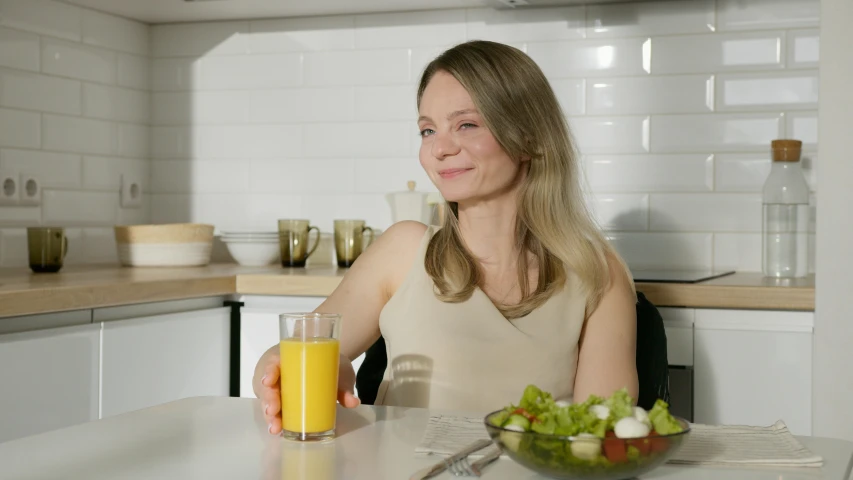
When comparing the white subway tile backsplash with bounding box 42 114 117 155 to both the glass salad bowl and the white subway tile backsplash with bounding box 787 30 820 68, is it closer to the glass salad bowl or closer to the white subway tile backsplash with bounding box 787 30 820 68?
the white subway tile backsplash with bounding box 787 30 820 68

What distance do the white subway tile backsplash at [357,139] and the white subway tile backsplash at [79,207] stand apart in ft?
2.09

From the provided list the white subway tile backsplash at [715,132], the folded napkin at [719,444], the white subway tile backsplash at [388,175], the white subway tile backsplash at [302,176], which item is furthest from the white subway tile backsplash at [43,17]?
the folded napkin at [719,444]

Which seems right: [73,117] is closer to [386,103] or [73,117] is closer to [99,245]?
[99,245]

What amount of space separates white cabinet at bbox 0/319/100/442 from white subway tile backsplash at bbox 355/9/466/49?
135 centimetres

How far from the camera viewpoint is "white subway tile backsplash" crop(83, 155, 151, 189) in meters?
2.95

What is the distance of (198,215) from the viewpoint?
3.17 m

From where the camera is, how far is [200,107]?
3160 millimetres

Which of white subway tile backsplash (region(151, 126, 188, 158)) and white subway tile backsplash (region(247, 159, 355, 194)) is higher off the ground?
white subway tile backsplash (region(151, 126, 188, 158))

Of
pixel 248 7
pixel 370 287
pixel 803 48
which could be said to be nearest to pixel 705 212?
pixel 803 48

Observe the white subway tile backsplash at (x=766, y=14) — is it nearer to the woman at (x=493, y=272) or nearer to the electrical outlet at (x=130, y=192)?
the woman at (x=493, y=272)

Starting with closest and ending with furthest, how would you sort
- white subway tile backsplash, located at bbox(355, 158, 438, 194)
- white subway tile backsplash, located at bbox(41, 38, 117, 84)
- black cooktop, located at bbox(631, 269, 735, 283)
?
black cooktop, located at bbox(631, 269, 735, 283)
white subway tile backsplash, located at bbox(41, 38, 117, 84)
white subway tile backsplash, located at bbox(355, 158, 438, 194)

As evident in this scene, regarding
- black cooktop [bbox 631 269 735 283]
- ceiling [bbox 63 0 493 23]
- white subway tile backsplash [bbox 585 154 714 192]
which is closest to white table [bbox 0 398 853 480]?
black cooktop [bbox 631 269 735 283]

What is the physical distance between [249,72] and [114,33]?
0.43 meters

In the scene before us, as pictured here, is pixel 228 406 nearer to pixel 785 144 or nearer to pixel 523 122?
pixel 523 122
